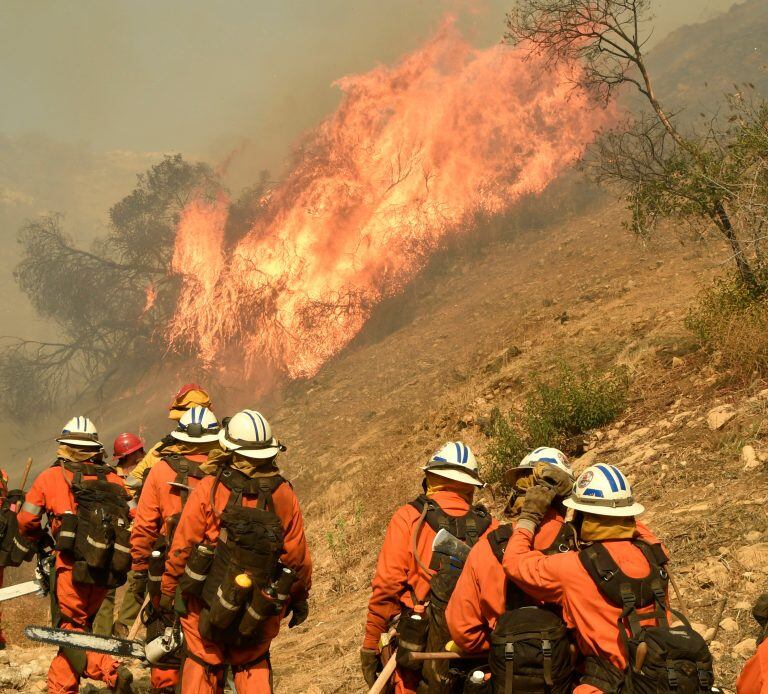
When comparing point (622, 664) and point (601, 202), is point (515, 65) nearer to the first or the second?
point (601, 202)

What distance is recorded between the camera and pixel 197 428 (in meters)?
6.14

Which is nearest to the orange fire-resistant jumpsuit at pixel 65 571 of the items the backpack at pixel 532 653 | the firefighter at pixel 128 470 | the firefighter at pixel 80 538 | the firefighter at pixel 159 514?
the firefighter at pixel 80 538

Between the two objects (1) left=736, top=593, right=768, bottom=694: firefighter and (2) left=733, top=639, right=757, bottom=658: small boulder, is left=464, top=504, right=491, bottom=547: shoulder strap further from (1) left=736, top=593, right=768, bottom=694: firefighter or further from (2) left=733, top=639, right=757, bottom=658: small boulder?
(2) left=733, top=639, right=757, bottom=658: small boulder

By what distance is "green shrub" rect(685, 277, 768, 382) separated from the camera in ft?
34.1

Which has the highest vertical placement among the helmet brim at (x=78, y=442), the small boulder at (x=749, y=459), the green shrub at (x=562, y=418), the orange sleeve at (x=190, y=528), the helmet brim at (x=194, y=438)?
the helmet brim at (x=78, y=442)

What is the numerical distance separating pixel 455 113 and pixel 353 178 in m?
4.38

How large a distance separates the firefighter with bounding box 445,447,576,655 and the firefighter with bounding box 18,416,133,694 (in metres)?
3.67

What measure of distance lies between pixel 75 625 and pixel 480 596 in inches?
172

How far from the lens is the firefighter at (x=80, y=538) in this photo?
21.1ft

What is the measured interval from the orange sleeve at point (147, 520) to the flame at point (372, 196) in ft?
57.7

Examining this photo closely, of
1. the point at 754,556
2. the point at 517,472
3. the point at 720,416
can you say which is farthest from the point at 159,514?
the point at 720,416

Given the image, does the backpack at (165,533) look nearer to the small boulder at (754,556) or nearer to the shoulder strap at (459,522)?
the shoulder strap at (459,522)

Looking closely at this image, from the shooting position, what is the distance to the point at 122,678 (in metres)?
6.57

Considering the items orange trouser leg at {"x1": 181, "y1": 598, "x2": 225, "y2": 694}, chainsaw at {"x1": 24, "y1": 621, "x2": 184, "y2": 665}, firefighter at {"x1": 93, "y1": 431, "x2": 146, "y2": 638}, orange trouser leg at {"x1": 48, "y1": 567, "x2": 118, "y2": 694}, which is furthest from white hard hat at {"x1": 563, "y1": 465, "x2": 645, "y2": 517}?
firefighter at {"x1": 93, "y1": 431, "x2": 146, "y2": 638}
